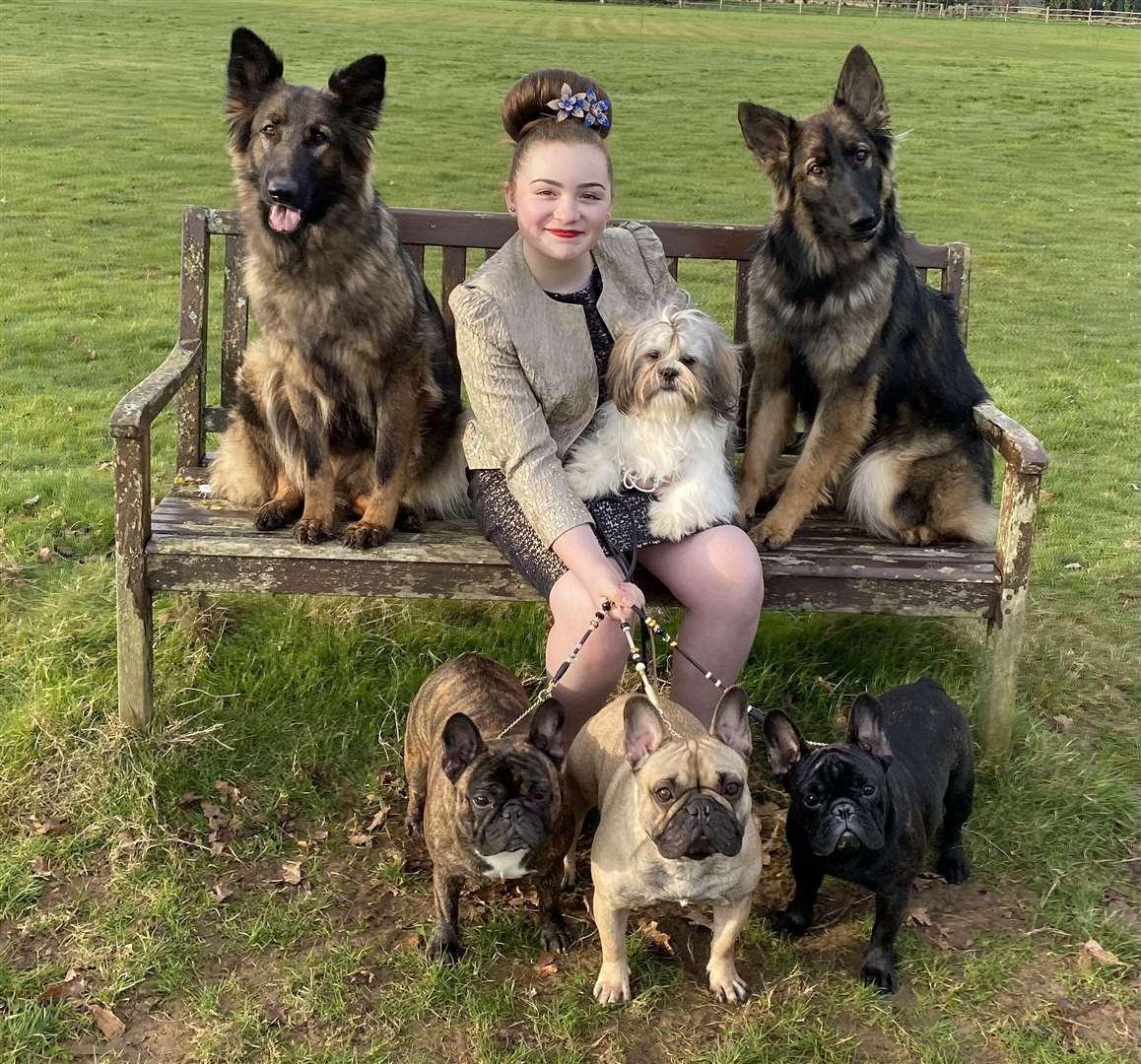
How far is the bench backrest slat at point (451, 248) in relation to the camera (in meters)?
3.99

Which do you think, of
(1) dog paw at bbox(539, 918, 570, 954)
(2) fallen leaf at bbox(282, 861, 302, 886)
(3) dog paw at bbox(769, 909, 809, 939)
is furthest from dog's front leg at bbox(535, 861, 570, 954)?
(2) fallen leaf at bbox(282, 861, 302, 886)

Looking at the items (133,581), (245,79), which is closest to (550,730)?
(133,581)

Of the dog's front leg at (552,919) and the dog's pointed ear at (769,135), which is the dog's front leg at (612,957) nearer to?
the dog's front leg at (552,919)

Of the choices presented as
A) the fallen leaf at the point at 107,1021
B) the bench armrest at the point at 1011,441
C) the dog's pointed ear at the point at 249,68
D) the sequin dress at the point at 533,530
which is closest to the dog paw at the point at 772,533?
the sequin dress at the point at 533,530

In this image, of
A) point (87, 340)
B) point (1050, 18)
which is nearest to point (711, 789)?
point (87, 340)

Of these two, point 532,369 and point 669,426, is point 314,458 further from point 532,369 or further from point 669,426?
point 669,426

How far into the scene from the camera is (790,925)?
9.78 ft

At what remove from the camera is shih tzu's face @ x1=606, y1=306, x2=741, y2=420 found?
3.03 m

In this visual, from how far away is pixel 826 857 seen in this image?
2.75 m

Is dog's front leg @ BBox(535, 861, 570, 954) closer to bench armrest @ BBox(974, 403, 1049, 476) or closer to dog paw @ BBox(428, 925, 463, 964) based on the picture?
dog paw @ BBox(428, 925, 463, 964)

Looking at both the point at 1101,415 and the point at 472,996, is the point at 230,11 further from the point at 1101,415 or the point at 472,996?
the point at 472,996

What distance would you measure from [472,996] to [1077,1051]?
145cm

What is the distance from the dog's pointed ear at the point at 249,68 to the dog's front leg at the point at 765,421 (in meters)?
1.75

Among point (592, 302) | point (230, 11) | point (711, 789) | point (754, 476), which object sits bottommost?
point (711, 789)
